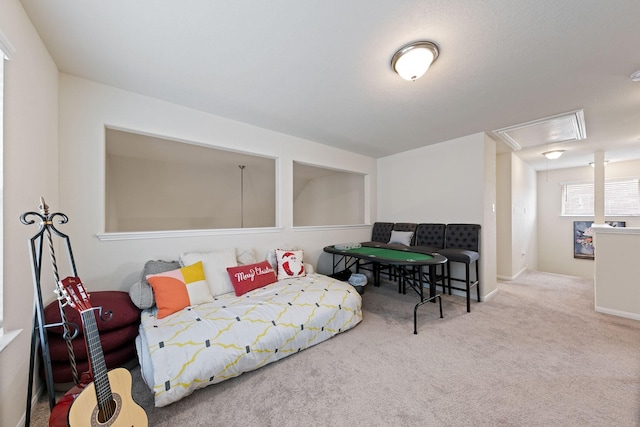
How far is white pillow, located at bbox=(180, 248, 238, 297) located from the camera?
2.41m

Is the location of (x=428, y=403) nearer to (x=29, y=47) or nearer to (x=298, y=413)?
(x=298, y=413)

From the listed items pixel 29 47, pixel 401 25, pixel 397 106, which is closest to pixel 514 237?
pixel 397 106

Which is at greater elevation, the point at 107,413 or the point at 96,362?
the point at 96,362

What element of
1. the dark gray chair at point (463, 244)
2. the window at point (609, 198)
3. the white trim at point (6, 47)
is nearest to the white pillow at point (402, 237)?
the dark gray chair at point (463, 244)

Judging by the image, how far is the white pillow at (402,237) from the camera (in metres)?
3.85

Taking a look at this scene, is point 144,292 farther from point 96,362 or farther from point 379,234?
point 379,234

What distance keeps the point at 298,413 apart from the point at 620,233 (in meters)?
4.14

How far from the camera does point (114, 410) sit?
115cm

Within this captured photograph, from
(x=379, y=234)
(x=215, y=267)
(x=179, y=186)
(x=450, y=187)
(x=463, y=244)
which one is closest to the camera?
(x=215, y=267)

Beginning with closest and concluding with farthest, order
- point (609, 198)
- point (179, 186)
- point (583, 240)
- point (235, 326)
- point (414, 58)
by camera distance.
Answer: point (414, 58) < point (235, 326) < point (179, 186) < point (609, 198) < point (583, 240)

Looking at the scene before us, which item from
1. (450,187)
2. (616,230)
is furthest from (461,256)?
(616,230)

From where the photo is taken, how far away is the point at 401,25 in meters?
1.47

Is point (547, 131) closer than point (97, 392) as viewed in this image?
No

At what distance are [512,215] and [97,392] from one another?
5809mm
